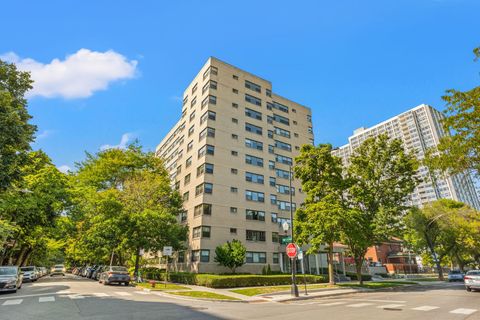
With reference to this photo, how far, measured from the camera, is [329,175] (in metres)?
28.2

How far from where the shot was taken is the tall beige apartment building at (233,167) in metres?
35.7

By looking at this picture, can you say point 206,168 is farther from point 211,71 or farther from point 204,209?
point 211,71

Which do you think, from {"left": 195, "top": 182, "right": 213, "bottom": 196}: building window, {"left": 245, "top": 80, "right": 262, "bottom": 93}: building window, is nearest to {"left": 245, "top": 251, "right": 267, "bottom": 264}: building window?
{"left": 195, "top": 182, "right": 213, "bottom": 196}: building window

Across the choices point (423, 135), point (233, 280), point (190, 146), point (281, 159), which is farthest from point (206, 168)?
point (423, 135)

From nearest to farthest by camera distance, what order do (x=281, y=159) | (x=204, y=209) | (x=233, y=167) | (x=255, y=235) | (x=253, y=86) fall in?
(x=204, y=209) < (x=255, y=235) < (x=233, y=167) < (x=253, y=86) < (x=281, y=159)

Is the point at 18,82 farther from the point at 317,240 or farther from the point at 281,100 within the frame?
the point at 281,100

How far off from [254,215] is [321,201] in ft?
44.3

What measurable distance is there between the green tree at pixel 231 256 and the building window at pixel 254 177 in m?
10.5

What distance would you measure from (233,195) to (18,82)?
82.6ft

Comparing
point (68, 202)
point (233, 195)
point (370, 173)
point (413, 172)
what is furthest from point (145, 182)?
point (413, 172)

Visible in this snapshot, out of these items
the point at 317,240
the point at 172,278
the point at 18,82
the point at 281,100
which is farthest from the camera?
the point at 281,100

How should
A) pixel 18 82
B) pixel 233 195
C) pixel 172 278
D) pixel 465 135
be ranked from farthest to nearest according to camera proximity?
1. pixel 233 195
2. pixel 172 278
3. pixel 18 82
4. pixel 465 135

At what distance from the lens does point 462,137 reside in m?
15.8

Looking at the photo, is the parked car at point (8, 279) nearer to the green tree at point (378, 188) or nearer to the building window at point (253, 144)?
the green tree at point (378, 188)
